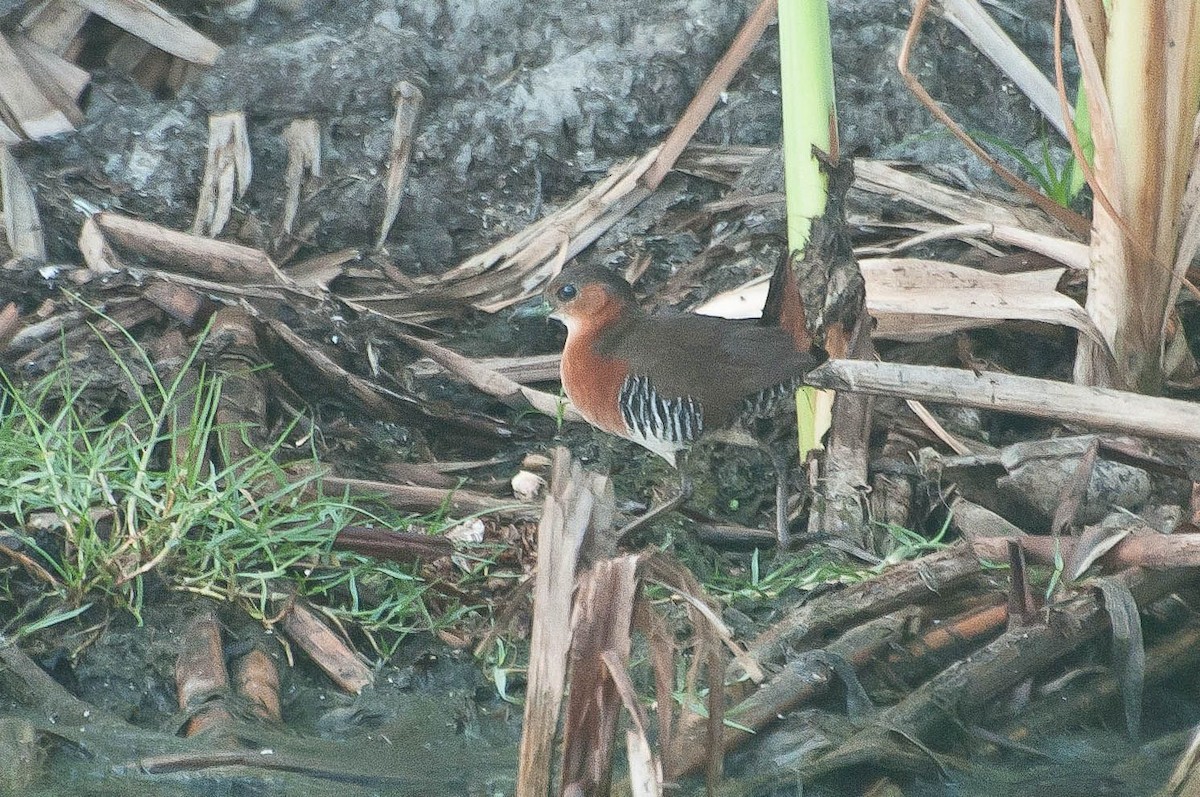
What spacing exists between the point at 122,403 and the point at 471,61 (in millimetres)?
1977

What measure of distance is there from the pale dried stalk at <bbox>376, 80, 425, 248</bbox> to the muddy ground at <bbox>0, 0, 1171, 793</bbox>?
4 centimetres

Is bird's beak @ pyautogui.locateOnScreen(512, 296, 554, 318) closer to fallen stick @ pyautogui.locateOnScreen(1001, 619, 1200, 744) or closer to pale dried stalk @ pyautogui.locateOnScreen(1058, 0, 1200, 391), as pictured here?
pale dried stalk @ pyautogui.locateOnScreen(1058, 0, 1200, 391)

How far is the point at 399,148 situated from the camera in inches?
203

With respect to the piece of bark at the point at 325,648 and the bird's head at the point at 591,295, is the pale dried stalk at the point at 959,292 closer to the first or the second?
the bird's head at the point at 591,295

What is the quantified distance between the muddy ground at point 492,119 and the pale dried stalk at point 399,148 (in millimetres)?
39

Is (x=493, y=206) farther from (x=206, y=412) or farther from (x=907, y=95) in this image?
(x=206, y=412)

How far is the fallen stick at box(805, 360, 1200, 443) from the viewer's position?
9.91ft

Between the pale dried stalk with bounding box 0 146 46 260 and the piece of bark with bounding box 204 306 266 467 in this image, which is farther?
the pale dried stalk with bounding box 0 146 46 260

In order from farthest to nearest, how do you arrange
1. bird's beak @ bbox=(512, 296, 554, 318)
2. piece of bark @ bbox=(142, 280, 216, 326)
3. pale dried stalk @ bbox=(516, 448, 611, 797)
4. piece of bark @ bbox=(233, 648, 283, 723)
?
bird's beak @ bbox=(512, 296, 554, 318), piece of bark @ bbox=(142, 280, 216, 326), piece of bark @ bbox=(233, 648, 283, 723), pale dried stalk @ bbox=(516, 448, 611, 797)

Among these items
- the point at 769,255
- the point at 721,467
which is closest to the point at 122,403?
the point at 721,467

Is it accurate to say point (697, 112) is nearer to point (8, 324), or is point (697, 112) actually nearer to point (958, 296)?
point (958, 296)

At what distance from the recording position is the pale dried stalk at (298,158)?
5105 millimetres

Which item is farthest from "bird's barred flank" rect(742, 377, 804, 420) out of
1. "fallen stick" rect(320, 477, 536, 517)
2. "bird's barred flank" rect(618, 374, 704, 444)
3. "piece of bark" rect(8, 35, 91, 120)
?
"piece of bark" rect(8, 35, 91, 120)

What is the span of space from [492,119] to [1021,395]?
8.58ft
